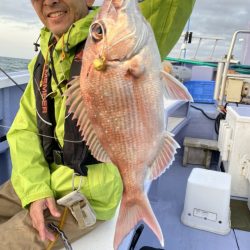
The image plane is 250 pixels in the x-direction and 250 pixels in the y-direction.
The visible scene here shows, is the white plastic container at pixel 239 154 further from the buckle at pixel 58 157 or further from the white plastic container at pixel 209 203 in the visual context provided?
the buckle at pixel 58 157

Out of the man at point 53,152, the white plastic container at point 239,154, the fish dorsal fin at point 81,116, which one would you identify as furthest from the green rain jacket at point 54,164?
the white plastic container at point 239,154

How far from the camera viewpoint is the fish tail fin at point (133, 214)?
1.24 metres

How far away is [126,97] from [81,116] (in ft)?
0.60

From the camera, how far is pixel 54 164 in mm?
2035

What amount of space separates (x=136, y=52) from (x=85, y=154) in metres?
0.77

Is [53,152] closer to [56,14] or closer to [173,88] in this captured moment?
[56,14]

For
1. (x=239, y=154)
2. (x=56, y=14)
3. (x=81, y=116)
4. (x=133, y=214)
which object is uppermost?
(x=56, y=14)

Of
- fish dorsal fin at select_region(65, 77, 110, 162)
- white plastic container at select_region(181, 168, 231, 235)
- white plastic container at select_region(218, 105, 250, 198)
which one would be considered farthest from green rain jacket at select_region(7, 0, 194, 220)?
white plastic container at select_region(218, 105, 250, 198)

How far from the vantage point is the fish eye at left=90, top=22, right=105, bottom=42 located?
43.3 inches

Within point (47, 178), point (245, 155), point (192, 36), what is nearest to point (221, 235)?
point (245, 155)

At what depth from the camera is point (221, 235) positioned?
9.24ft

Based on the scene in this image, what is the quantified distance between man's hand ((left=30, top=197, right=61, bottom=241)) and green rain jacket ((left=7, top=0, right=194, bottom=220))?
0.04 metres

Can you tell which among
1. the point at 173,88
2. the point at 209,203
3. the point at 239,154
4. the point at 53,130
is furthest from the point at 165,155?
the point at 239,154

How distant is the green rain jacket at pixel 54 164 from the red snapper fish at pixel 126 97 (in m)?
0.48
